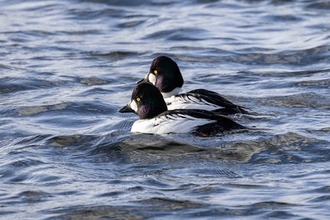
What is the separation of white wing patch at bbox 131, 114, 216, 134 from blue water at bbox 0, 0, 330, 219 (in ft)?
0.33

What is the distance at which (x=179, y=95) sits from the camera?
42.3 ft

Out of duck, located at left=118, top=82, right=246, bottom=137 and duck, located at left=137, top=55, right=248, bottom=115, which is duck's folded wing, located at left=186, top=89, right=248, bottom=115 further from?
duck, located at left=118, top=82, right=246, bottom=137

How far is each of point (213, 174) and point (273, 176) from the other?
556 mm

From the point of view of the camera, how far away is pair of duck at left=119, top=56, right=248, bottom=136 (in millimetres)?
11469

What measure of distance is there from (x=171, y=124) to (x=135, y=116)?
151 cm

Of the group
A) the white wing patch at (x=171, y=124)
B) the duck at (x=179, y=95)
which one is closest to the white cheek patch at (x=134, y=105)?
the white wing patch at (x=171, y=124)

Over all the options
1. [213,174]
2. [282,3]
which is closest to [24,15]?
[282,3]

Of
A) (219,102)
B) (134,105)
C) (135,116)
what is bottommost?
(135,116)

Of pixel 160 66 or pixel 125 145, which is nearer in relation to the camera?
pixel 125 145

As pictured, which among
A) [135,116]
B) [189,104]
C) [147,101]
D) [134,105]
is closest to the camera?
[147,101]

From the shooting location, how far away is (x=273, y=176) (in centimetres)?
968

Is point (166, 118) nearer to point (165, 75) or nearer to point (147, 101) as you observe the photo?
point (147, 101)

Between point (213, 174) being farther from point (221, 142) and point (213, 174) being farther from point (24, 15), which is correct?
point (24, 15)

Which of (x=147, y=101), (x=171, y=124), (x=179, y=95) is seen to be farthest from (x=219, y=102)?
(x=171, y=124)
